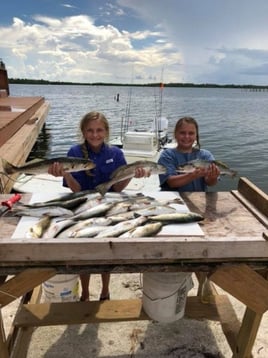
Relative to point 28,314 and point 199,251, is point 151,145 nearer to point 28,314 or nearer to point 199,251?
point 28,314

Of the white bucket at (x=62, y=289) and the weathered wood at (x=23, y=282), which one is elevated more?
the weathered wood at (x=23, y=282)

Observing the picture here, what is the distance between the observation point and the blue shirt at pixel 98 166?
13.0 feet

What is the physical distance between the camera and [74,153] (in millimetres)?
3945

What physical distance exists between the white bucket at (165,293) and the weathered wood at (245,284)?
0.38 m

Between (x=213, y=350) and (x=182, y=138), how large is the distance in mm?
2308

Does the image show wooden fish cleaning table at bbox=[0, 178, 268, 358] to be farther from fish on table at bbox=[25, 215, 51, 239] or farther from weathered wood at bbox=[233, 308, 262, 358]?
fish on table at bbox=[25, 215, 51, 239]

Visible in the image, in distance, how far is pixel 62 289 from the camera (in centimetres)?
375

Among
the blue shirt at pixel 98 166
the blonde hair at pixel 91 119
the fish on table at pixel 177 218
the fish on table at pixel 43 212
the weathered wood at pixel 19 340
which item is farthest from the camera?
the blue shirt at pixel 98 166

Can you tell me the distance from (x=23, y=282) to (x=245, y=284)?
162 cm

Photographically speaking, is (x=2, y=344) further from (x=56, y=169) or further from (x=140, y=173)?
(x=140, y=173)

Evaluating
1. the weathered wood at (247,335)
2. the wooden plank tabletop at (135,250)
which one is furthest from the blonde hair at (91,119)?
the weathered wood at (247,335)

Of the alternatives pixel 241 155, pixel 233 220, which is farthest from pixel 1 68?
pixel 233 220

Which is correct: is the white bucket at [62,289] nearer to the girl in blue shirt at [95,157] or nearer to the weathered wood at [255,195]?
the girl in blue shirt at [95,157]

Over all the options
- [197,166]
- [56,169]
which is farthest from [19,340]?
[197,166]
